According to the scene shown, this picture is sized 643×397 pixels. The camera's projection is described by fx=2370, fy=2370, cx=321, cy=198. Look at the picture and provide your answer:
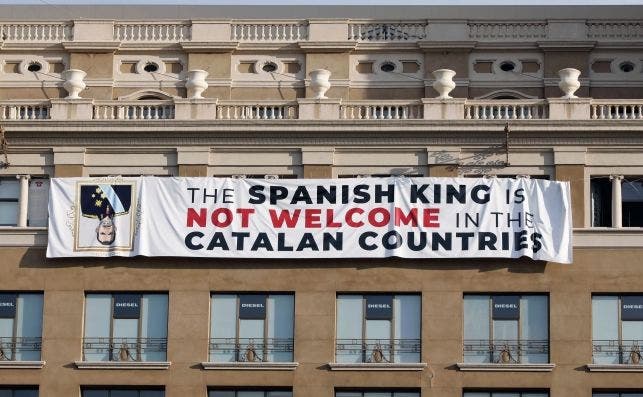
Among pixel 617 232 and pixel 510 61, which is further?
pixel 510 61

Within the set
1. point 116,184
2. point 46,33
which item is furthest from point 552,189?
point 46,33

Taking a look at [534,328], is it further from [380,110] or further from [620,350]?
[380,110]

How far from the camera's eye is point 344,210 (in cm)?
8475

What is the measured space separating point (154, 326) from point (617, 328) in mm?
16375

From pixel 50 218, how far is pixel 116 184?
2660mm

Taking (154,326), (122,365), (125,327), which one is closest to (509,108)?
(154,326)

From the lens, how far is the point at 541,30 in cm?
9225

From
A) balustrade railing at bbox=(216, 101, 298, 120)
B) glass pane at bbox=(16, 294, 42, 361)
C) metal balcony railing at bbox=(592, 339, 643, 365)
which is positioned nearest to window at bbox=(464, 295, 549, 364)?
metal balcony railing at bbox=(592, 339, 643, 365)

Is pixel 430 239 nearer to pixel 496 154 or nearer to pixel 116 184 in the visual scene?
pixel 496 154

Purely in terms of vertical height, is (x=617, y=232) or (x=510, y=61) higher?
(x=510, y=61)

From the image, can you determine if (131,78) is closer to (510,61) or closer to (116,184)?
(116,184)

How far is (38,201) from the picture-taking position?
282 ft

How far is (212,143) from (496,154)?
1029 cm

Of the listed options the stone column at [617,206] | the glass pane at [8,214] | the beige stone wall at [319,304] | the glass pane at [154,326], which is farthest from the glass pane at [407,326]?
the glass pane at [8,214]
